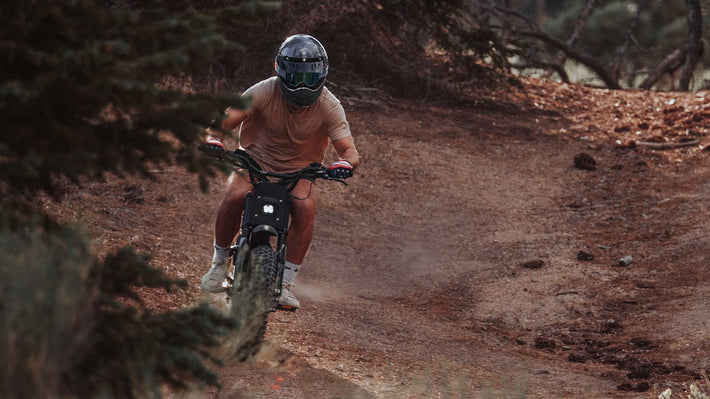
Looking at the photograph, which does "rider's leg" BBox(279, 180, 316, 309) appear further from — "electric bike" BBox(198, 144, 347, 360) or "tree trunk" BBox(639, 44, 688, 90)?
"tree trunk" BBox(639, 44, 688, 90)

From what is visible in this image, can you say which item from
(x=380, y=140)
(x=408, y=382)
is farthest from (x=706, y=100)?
(x=408, y=382)

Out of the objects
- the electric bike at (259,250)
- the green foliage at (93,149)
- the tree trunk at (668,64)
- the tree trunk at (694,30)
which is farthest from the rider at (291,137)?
the tree trunk at (668,64)

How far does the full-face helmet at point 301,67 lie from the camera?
17.9ft

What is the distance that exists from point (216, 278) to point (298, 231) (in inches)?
23.7

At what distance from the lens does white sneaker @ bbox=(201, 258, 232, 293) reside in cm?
557

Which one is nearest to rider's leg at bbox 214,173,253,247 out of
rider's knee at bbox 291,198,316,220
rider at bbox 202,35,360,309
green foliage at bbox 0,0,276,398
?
rider at bbox 202,35,360,309

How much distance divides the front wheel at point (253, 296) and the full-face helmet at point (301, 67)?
3.38 feet

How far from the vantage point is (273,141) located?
19.1 ft

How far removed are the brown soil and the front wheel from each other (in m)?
0.16

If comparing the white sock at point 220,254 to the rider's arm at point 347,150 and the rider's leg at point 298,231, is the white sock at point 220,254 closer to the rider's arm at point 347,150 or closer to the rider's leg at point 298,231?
the rider's leg at point 298,231

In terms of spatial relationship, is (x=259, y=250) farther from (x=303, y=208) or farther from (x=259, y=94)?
(x=259, y=94)

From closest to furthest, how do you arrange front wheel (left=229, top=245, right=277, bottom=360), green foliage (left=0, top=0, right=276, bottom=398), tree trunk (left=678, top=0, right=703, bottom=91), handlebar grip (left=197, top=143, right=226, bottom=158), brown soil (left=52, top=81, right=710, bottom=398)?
green foliage (left=0, top=0, right=276, bottom=398)
handlebar grip (left=197, top=143, right=226, bottom=158)
front wheel (left=229, top=245, right=277, bottom=360)
brown soil (left=52, top=81, right=710, bottom=398)
tree trunk (left=678, top=0, right=703, bottom=91)

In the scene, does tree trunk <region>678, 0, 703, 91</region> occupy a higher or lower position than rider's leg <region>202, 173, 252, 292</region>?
higher

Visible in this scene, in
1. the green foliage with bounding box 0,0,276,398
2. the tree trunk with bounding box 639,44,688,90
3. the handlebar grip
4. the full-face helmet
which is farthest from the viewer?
the tree trunk with bounding box 639,44,688,90
